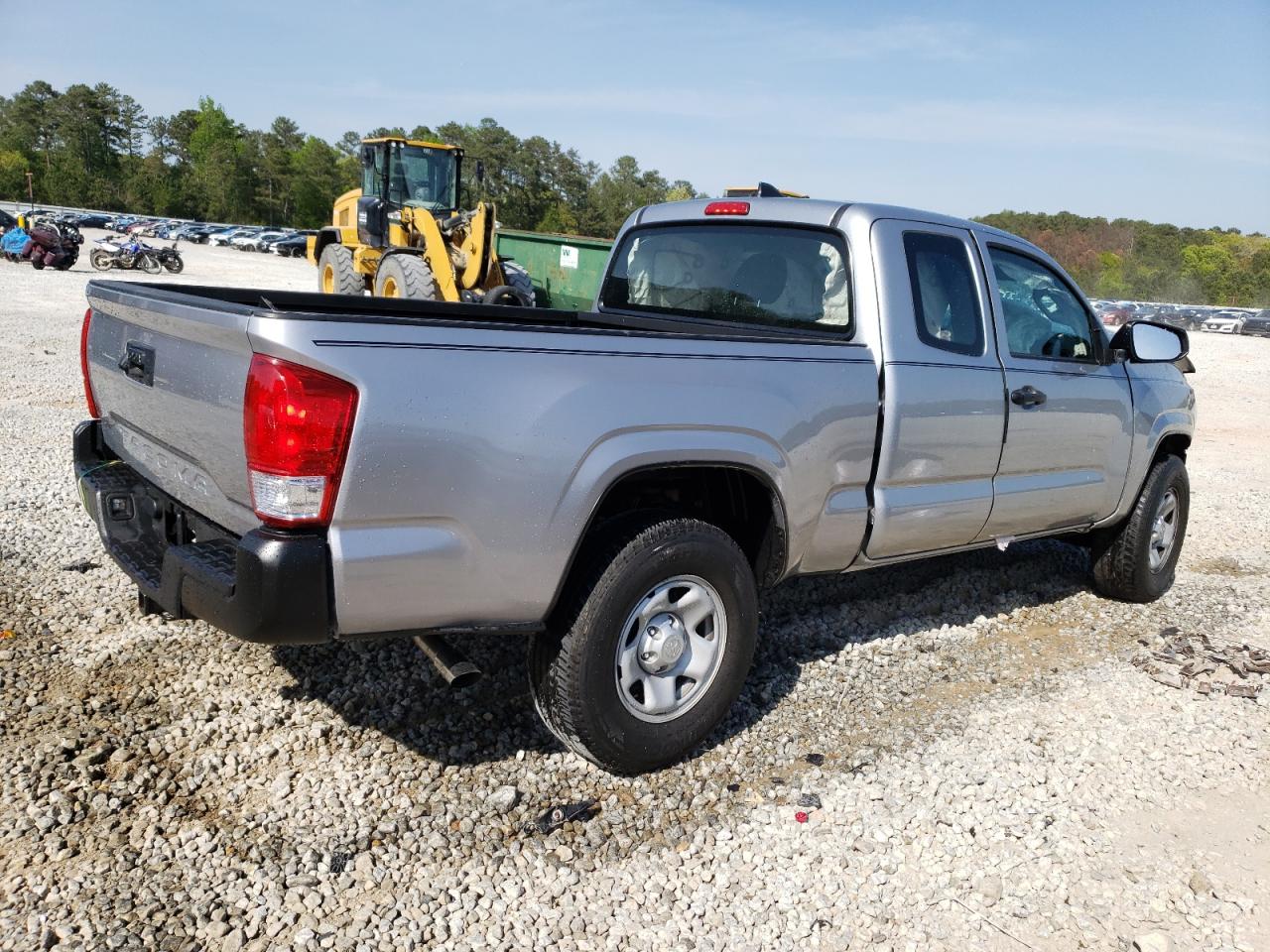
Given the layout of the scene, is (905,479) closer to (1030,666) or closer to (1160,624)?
(1030,666)

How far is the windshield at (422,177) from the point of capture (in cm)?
1761

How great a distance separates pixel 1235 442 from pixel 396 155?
1416 cm

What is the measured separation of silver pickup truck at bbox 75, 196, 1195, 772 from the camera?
2547 mm

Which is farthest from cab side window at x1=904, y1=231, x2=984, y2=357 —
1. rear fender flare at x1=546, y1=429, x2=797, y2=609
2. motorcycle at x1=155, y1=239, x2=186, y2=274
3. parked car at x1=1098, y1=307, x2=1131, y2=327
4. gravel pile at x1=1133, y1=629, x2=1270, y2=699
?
parked car at x1=1098, y1=307, x2=1131, y2=327

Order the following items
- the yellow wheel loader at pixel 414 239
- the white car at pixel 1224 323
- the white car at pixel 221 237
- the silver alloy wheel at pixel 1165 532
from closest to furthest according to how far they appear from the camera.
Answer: the silver alloy wheel at pixel 1165 532 → the yellow wheel loader at pixel 414 239 → the white car at pixel 1224 323 → the white car at pixel 221 237

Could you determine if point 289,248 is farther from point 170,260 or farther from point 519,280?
point 519,280

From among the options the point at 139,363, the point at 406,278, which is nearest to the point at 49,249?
the point at 406,278

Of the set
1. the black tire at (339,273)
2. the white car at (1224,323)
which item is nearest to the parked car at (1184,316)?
the white car at (1224,323)

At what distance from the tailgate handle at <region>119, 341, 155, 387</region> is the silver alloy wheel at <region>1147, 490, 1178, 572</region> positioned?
5.18 m

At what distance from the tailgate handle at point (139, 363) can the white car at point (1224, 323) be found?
46563 millimetres

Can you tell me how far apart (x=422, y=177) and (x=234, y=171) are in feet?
302

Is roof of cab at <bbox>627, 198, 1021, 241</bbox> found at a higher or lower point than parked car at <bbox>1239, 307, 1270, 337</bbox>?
higher

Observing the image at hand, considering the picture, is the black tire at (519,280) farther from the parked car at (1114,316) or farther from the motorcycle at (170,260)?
the parked car at (1114,316)

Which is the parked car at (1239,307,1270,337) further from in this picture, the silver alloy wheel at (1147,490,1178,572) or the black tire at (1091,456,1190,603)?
the black tire at (1091,456,1190,603)
